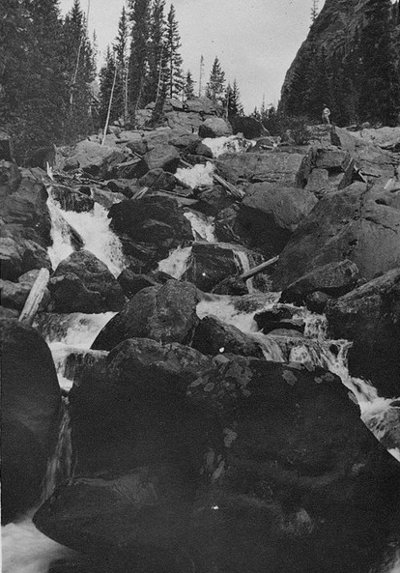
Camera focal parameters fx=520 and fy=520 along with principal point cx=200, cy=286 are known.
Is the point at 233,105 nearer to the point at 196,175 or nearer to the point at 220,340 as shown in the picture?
the point at 196,175

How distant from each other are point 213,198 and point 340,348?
547 inches

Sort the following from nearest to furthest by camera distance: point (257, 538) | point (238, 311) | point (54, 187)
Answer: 1. point (257, 538)
2. point (238, 311)
3. point (54, 187)

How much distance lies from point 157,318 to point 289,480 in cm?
419

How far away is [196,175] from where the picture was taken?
85.2ft

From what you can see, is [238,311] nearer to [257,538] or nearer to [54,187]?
[257,538]

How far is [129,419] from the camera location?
591 cm

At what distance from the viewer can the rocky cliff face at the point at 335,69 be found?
3906 centimetres

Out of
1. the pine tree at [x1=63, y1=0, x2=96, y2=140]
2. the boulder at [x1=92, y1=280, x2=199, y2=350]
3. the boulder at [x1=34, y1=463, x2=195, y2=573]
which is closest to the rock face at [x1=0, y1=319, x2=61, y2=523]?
the boulder at [x1=34, y1=463, x2=195, y2=573]

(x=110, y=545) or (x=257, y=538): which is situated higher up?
(x=257, y=538)

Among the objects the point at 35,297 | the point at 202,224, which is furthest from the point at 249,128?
the point at 35,297

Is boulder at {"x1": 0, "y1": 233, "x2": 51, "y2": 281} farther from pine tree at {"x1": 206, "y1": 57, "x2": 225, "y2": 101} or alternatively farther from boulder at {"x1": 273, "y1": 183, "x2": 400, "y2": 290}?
pine tree at {"x1": 206, "y1": 57, "x2": 225, "y2": 101}

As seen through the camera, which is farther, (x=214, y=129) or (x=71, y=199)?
(x=214, y=129)

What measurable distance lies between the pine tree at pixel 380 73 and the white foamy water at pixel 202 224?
2106 cm

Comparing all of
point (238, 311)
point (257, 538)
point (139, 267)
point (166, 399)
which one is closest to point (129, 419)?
point (166, 399)
